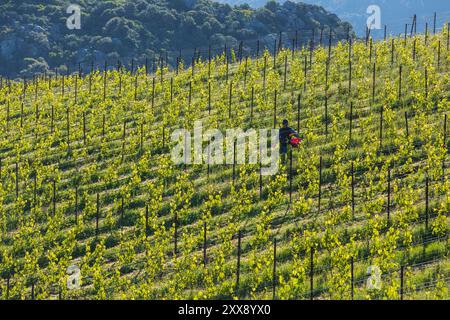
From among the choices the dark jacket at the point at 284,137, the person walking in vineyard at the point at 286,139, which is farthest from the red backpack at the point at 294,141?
the dark jacket at the point at 284,137

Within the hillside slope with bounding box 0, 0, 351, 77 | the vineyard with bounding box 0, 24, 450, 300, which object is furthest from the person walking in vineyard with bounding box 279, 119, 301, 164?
the hillside slope with bounding box 0, 0, 351, 77

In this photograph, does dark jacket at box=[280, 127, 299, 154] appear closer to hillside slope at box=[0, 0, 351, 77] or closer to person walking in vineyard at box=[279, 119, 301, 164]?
person walking in vineyard at box=[279, 119, 301, 164]

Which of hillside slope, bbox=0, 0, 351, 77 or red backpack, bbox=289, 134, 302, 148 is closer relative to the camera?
red backpack, bbox=289, 134, 302, 148

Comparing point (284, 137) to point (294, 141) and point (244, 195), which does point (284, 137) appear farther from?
point (244, 195)

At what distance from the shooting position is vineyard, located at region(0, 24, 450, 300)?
53.4 feet

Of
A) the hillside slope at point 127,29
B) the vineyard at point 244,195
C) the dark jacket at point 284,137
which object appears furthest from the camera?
the hillside slope at point 127,29

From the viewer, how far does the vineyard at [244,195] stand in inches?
641

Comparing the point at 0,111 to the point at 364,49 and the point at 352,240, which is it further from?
the point at 352,240

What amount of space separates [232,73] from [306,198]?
1775 centimetres

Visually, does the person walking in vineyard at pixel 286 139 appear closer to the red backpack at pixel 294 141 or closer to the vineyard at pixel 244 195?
the red backpack at pixel 294 141

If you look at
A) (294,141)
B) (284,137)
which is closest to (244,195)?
(284,137)

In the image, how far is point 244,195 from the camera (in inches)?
843

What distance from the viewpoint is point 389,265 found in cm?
1549

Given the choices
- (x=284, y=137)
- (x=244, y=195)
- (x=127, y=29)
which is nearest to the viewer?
(x=244, y=195)
